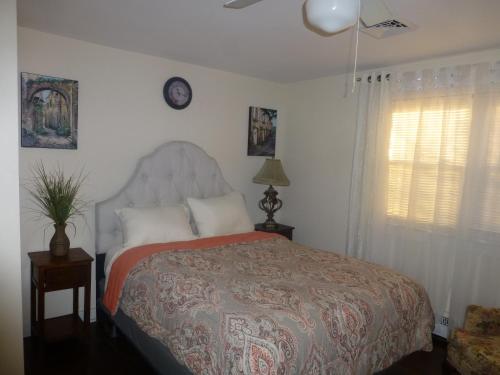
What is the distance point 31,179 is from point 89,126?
598 millimetres

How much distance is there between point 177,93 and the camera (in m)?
3.39

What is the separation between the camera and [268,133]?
4152 mm

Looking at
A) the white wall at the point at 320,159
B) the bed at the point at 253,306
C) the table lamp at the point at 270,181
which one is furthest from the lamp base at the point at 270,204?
the bed at the point at 253,306

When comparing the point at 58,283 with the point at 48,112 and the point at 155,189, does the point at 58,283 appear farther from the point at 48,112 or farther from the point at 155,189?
the point at 48,112

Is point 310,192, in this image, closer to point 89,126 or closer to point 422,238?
point 422,238

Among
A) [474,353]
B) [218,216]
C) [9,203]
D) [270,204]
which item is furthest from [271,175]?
[9,203]

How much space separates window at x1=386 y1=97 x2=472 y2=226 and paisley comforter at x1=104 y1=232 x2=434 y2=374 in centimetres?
91

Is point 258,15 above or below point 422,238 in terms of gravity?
above

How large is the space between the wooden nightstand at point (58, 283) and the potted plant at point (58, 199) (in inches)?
5.0

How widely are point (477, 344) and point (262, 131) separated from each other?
9.08 ft

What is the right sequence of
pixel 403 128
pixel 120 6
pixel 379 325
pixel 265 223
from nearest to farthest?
1. pixel 379 325
2. pixel 120 6
3. pixel 403 128
4. pixel 265 223

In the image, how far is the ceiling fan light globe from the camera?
1320mm

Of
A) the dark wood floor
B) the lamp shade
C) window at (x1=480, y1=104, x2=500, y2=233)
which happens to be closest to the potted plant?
the dark wood floor

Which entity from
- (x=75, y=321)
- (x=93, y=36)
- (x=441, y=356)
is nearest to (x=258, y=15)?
(x=93, y=36)
